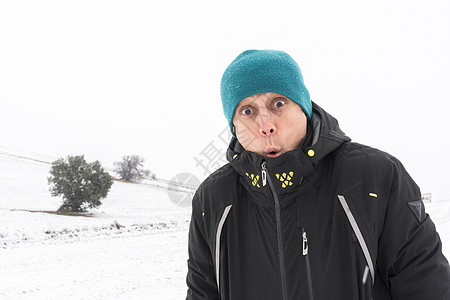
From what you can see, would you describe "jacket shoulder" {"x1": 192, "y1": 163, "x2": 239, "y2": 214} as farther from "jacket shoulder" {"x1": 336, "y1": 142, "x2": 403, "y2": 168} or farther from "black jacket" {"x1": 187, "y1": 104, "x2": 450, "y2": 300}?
"jacket shoulder" {"x1": 336, "y1": 142, "x2": 403, "y2": 168}

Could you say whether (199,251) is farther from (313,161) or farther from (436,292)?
(436,292)

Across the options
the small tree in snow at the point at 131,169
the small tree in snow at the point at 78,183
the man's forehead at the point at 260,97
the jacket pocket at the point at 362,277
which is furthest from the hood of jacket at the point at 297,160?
the small tree in snow at the point at 131,169

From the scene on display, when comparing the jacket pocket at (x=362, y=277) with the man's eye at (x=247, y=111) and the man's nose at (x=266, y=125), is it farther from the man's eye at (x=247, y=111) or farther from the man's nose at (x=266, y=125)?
the man's eye at (x=247, y=111)

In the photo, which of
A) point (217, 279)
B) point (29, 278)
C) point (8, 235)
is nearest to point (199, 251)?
point (217, 279)

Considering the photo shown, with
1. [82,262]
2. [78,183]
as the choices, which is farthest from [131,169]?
[82,262]

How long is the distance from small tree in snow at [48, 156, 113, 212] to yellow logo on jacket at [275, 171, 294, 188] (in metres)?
29.5

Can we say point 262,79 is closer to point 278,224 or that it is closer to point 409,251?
point 278,224

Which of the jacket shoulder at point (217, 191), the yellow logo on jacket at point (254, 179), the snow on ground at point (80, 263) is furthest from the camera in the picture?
Answer: the snow on ground at point (80, 263)

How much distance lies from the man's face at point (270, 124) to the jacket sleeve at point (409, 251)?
17.6 inches

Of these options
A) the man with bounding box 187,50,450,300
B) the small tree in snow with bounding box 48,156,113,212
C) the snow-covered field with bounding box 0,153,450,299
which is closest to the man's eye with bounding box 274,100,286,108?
the man with bounding box 187,50,450,300

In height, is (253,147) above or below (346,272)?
above

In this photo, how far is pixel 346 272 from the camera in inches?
58.2

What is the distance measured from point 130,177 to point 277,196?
167 feet

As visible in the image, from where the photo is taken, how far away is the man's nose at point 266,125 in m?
1.50
